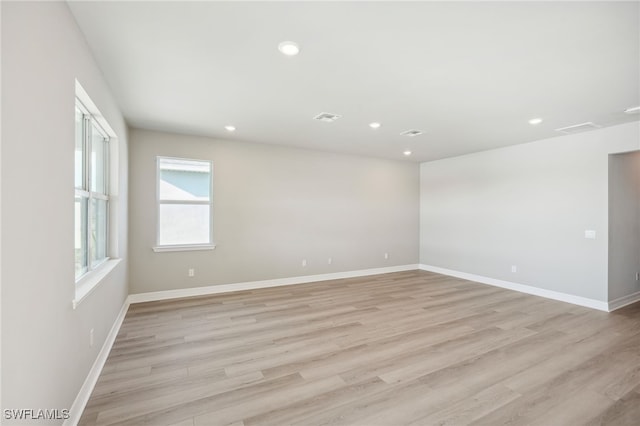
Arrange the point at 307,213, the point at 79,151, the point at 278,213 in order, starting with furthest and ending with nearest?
1. the point at 307,213
2. the point at 278,213
3. the point at 79,151

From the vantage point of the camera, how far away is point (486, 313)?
4039mm

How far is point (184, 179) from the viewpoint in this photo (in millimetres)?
4828

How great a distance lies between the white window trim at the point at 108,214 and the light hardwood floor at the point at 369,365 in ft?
2.60

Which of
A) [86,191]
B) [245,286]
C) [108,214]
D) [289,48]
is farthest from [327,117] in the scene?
[245,286]

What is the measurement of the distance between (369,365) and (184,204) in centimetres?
377

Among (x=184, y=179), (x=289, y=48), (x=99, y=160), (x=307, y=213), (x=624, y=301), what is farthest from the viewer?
(x=307, y=213)

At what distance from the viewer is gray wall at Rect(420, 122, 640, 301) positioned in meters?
4.29

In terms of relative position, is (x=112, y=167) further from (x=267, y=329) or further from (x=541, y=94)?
(x=541, y=94)

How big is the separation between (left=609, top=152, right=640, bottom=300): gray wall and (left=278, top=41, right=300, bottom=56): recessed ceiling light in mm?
4813

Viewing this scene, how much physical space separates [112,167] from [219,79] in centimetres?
174

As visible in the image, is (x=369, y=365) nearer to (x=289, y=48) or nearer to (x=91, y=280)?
(x=91, y=280)

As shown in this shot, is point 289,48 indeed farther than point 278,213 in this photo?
No

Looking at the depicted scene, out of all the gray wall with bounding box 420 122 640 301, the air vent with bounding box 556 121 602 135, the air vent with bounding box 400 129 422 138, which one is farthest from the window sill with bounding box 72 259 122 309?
the gray wall with bounding box 420 122 640 301

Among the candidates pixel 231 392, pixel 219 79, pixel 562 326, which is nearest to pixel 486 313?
pixel 562 326
